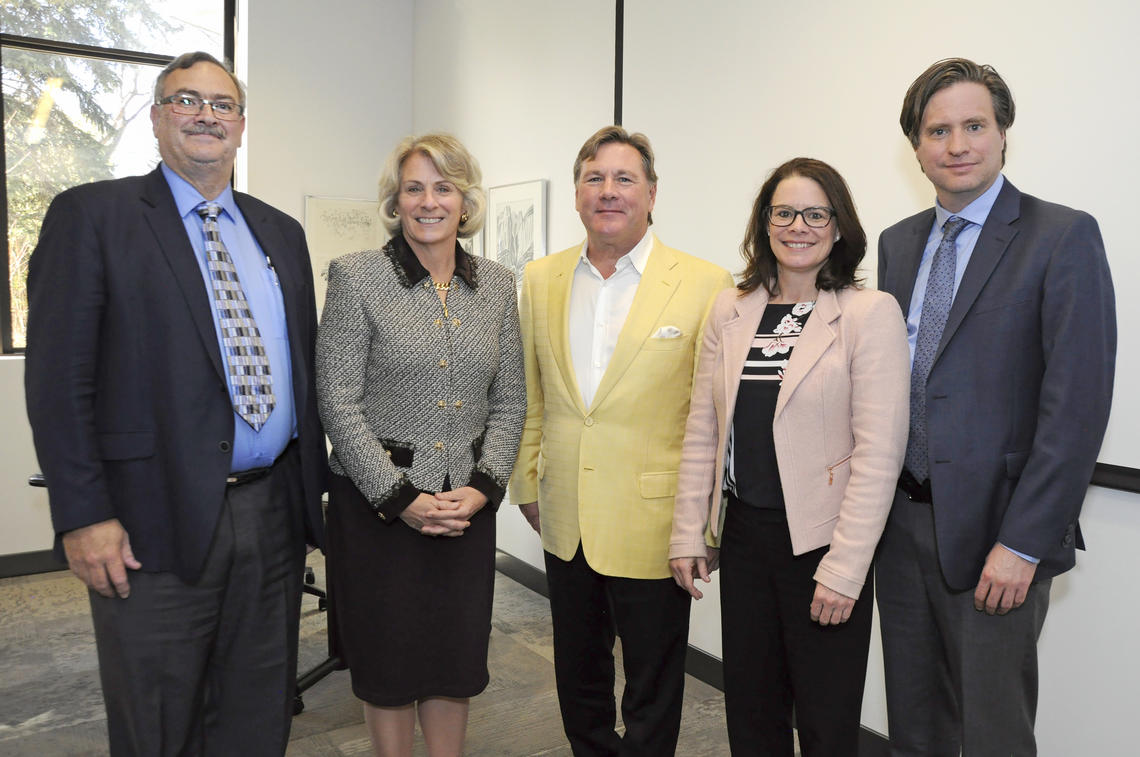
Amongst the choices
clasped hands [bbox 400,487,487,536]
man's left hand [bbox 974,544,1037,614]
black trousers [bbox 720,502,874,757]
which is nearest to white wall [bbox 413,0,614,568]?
clasped hands [bbox 400,487,487,536]

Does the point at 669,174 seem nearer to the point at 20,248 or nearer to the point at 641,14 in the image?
the point at 641,14

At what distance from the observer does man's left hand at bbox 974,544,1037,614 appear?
167 centimetres

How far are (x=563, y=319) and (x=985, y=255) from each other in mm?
999

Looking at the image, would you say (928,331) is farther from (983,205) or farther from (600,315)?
(600,315)

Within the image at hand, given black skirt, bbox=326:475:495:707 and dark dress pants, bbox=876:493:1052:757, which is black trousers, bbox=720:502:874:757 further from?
black skirt, bbox=326:475:495:707

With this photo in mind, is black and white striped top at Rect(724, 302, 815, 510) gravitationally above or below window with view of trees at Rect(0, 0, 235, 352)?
below

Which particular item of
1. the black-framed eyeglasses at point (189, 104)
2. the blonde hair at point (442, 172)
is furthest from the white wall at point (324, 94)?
the black-framed eyeglasses at point (189, 104)

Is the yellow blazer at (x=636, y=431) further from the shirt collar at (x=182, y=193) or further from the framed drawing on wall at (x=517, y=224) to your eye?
the framed drawing on wall at (x=517, y=224)

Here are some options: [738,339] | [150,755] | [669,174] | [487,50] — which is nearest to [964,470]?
[738,339]

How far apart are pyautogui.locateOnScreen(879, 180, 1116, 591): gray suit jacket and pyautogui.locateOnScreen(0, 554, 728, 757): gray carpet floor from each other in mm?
1527

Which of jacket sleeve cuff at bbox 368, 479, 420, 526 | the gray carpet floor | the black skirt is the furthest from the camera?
the gray carpet floor

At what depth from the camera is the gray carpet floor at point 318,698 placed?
292 centimetres

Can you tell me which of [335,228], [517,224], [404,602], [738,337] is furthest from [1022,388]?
[335,228]

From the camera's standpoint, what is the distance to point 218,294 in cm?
186
